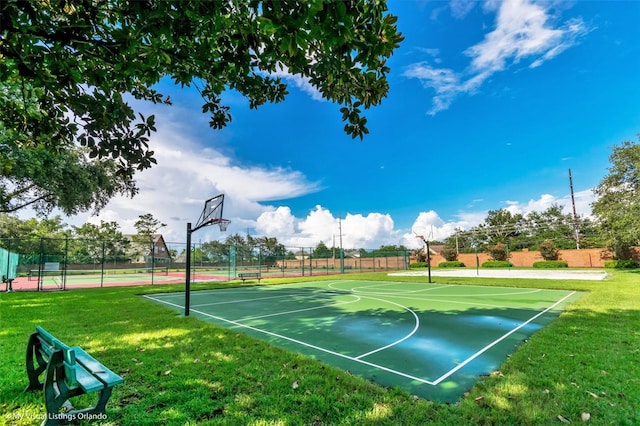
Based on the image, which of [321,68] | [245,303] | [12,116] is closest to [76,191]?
[245,303]

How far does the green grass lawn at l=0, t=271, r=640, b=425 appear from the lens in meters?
2.79

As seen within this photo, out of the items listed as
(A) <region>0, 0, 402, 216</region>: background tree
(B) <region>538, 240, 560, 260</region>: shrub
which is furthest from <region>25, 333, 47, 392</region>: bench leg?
(B) <region>538, 240, 560, 260</region>: shrub

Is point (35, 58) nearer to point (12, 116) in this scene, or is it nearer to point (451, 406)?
point (12, 116)

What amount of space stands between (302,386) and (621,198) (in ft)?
103

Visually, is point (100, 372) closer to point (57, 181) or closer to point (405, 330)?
point (405, 330)

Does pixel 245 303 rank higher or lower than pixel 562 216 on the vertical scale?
lower

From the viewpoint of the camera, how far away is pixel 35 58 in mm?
2562

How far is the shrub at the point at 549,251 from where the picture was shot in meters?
35.7

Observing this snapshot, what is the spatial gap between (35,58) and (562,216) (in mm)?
63024

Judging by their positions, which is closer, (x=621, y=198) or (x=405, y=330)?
(x=405, y=330)

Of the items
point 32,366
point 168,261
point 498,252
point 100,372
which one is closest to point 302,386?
point 100,372

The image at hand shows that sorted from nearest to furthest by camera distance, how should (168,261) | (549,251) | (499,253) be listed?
(168,261) → (549,251) → (499,253)

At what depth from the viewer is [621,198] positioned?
76.9 feet

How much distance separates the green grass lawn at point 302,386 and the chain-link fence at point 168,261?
15.8 m
